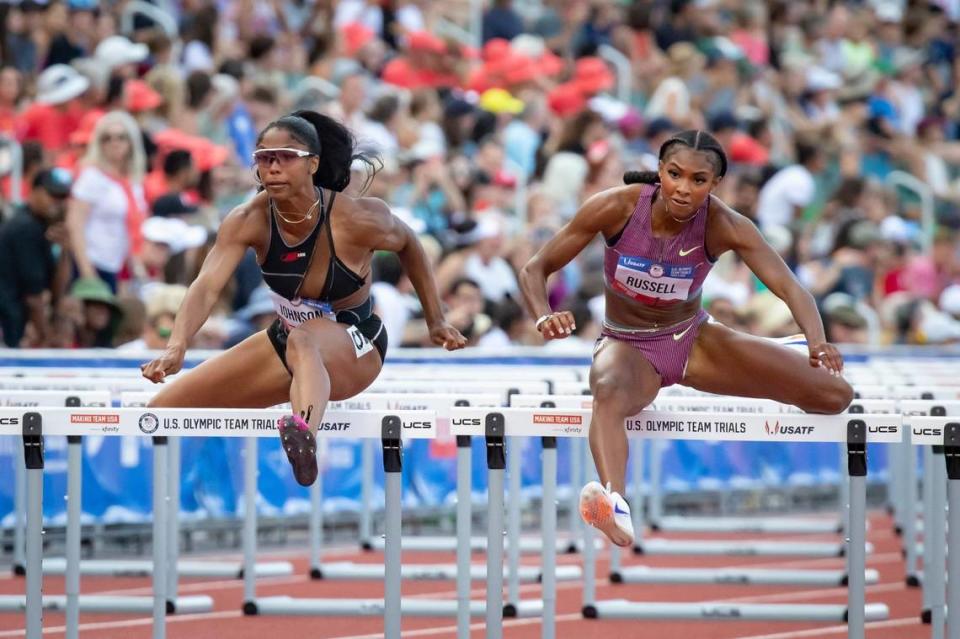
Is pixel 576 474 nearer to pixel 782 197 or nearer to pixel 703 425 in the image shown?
pixel 703 425

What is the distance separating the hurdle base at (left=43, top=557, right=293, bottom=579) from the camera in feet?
30.8

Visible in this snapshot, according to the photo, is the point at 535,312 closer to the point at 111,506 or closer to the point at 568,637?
the point at 568,637

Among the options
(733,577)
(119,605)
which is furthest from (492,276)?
(119,605)

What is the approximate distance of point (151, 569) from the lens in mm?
9156

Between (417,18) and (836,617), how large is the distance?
361 inches

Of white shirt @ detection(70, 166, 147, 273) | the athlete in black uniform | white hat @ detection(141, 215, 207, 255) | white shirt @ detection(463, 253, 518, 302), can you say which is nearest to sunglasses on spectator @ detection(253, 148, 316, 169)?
the athlete in black uniform

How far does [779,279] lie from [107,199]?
5.88m

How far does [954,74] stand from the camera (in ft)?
65.4

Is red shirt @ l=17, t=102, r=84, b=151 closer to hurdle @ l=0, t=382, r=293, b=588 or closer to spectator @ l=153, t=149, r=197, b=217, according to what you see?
spectator @ l=153, t=149, r=197, b=217

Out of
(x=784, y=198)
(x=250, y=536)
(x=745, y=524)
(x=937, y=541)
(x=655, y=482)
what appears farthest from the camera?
(x=784, y=198)

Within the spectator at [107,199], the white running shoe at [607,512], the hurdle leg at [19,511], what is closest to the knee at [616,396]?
the white running shoe at [607,512]

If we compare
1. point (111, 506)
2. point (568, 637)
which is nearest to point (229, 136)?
point (111, 506)

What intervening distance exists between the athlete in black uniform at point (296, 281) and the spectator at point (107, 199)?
446 centimetres

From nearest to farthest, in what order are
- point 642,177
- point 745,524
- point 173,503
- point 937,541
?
point 642,177, point 937,541, point 173,503, point 745,524
